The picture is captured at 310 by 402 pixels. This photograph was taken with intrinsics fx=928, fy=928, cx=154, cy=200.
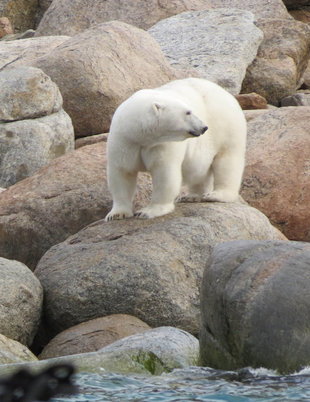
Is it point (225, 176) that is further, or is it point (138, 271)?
point (225, 176)

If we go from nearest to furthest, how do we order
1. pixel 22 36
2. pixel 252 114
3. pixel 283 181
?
pixel 283 181 < pixel 252 114 < pixel 22 36

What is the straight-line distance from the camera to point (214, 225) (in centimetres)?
786

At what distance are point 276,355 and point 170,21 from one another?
43.6 ft

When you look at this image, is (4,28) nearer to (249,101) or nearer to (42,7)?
(42,7)

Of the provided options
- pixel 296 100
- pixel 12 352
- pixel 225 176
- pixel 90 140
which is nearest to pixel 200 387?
pixel 12 352

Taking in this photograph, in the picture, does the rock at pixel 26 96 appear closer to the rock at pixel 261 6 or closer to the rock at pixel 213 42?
the rock at pixel 213 42

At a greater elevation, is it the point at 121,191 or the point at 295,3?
the point at 121,191

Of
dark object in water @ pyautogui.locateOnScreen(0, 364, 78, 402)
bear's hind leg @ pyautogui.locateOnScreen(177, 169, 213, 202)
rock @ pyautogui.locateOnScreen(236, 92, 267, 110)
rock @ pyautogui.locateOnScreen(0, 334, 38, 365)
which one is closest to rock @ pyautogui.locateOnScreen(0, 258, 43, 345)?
rock @ pyautogui.locateOnScreen(0, 334, 38, 365)

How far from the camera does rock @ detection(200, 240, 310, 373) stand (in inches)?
195

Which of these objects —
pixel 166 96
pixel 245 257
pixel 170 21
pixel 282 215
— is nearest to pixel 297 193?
pixel 282 215

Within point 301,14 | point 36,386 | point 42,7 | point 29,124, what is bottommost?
point 301,14

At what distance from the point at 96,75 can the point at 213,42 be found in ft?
16.3

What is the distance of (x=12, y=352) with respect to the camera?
6.35 meters

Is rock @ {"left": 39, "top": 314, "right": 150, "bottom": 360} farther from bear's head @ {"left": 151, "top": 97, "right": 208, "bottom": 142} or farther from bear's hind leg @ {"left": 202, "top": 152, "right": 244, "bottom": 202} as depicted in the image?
bear's hind leg @ {"left": 202, "top": 152, "right": 244, "bottom": 202}
